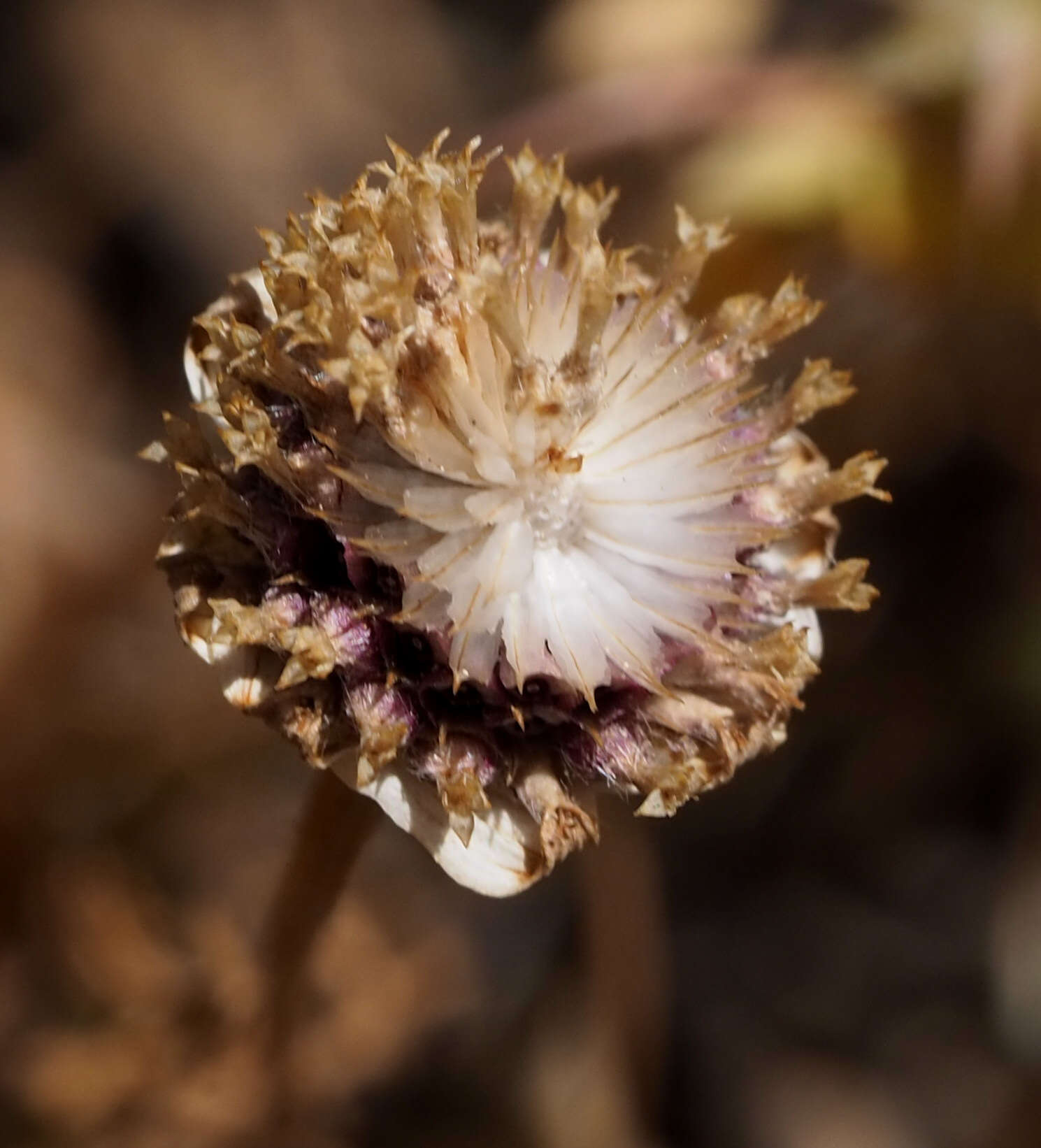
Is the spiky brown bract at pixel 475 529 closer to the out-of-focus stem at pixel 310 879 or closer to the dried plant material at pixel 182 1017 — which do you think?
the out-of-focus stem at pixel 310 879

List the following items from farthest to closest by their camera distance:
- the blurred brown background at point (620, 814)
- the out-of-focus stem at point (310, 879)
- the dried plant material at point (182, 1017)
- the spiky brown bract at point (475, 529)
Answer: the blurred brown background at point (620, 814), the dried plant material at point (182, 1017), the out-of-focus stem at point (310, 879), the spiky brown bract at point (475, 529)

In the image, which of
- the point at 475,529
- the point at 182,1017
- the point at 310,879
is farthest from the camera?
the point at 182,1017

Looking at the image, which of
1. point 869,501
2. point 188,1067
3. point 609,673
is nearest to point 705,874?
point 869,501

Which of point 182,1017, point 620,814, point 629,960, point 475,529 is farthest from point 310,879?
point 629,960

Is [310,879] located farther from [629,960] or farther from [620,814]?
[629,960]

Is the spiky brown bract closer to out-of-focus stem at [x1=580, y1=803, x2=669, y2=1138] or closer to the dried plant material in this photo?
the dried plant material

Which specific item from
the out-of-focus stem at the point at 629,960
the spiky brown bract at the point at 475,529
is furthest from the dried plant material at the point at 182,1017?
the spiky brown bract at the point at 475,529
